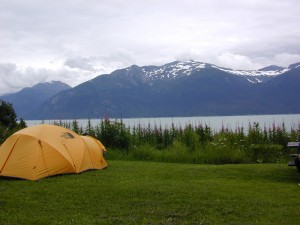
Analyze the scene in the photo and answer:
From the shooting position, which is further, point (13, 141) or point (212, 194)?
point (13, 141)

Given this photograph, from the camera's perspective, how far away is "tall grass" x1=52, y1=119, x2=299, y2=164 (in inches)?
677

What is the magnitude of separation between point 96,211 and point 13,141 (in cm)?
610

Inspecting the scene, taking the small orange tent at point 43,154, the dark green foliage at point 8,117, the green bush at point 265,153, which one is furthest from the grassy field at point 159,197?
the dark green foliage at point 8,117

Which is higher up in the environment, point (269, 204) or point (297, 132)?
point (297, 132)

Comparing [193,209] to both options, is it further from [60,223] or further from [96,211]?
[60,223]

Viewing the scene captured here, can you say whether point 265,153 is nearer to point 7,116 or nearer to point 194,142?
point 194,142

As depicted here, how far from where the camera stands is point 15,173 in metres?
13.0

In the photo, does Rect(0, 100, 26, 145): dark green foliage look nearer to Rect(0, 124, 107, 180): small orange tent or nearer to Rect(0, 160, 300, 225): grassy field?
Rect(0, 124, 107, 180): small orange tent

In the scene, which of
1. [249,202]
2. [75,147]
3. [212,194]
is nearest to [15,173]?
[75,147]

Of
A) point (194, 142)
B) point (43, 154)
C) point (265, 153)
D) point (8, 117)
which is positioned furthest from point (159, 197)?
point (8, 117)

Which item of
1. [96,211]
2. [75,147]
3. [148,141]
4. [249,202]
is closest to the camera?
[96,211]

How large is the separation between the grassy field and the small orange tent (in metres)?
0.35

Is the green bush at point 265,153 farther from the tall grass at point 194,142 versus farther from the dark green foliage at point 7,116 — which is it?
the dark green foliage at point 7,116

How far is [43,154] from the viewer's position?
13.3 metres
